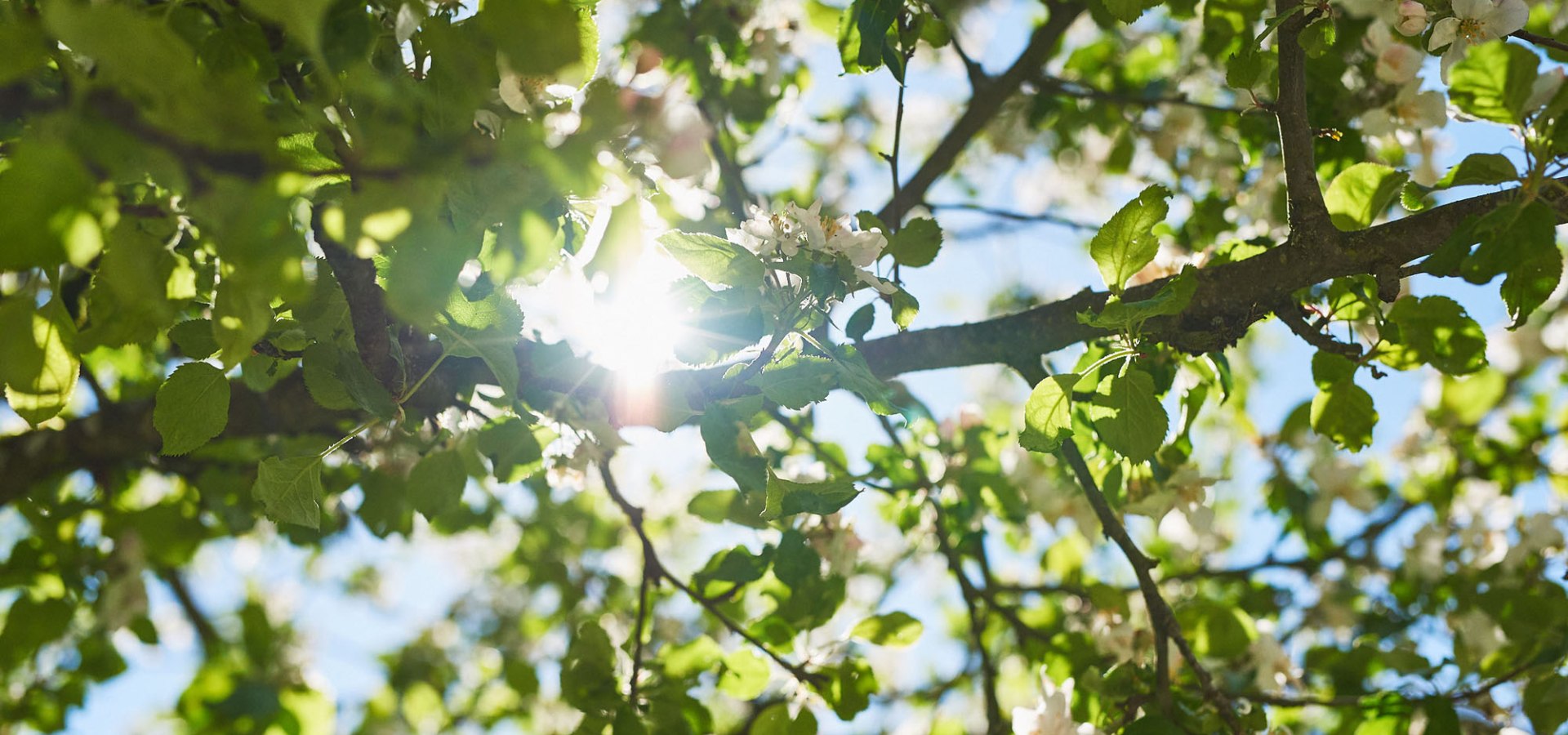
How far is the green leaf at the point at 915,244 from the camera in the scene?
3.70ft

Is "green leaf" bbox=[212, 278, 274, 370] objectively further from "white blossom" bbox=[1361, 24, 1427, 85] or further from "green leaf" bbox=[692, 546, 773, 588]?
"white blossom" bbox=[1361, 24, 1427, 85]

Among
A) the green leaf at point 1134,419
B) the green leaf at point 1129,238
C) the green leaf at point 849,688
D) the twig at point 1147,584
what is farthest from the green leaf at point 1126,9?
the green leaf at point 849,688

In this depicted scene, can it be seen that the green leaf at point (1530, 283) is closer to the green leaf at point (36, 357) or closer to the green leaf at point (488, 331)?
the green leaf at point (488, 331)

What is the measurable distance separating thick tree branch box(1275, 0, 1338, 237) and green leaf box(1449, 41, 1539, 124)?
19 centimetres

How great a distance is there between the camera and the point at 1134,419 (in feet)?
3.45

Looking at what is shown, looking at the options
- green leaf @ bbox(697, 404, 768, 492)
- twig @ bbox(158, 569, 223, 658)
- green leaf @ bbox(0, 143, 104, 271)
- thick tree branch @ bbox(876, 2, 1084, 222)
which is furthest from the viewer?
twig @ bbox(158, 569, 223, 658)

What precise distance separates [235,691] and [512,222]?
8.34ft

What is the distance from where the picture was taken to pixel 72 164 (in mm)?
515

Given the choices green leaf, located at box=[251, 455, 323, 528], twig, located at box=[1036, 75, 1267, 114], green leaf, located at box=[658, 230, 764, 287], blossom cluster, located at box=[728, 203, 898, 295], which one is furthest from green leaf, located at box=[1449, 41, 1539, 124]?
green leaf, located at box=[251, 455, 323, 528]

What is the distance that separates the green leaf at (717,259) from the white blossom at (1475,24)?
88 centimetres

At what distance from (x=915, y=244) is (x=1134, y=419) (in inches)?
13.1

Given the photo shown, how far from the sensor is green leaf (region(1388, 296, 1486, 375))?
118cm

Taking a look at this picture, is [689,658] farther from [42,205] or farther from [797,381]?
[42,205]

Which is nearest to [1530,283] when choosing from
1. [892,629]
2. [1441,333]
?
[1441,333]
